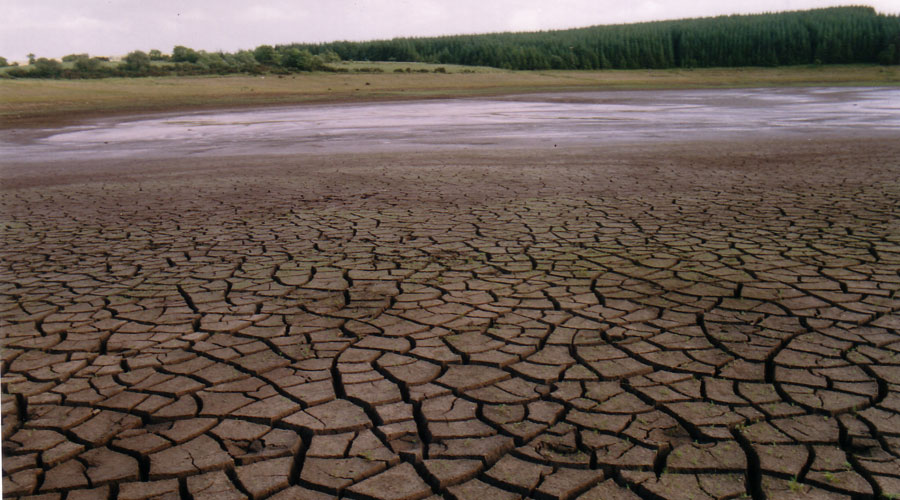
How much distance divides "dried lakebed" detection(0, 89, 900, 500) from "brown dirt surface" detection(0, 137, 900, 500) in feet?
0.05

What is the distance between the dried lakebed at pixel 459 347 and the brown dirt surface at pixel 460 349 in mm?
15

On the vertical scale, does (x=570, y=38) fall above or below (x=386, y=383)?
above

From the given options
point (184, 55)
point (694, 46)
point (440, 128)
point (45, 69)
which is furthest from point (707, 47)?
point (440, 128)

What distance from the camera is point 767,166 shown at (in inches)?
382

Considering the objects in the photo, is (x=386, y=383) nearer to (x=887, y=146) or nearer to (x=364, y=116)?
(x=887, y=146)

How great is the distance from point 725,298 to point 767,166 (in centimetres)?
619

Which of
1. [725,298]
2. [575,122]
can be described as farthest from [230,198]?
[575,122]

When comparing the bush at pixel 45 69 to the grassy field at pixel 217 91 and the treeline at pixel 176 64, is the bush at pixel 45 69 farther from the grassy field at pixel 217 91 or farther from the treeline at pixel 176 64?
the grassy field at pixel 217 91

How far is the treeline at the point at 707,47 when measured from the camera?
73562 millimetres

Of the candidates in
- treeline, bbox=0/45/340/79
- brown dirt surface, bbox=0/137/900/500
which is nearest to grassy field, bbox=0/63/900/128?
treeline, bbox=0/45/340/79

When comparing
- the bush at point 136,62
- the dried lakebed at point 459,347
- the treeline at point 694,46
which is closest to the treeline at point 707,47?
the treeline at point 694,46

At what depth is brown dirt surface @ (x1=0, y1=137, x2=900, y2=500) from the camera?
2.47 meters

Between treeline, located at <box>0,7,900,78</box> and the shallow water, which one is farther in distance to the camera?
treeline, located at <box>0,7,900,78</box>

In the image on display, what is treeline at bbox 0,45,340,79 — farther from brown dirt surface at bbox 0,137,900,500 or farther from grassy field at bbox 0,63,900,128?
brown dirt surface at bbox 0,137,900,500
